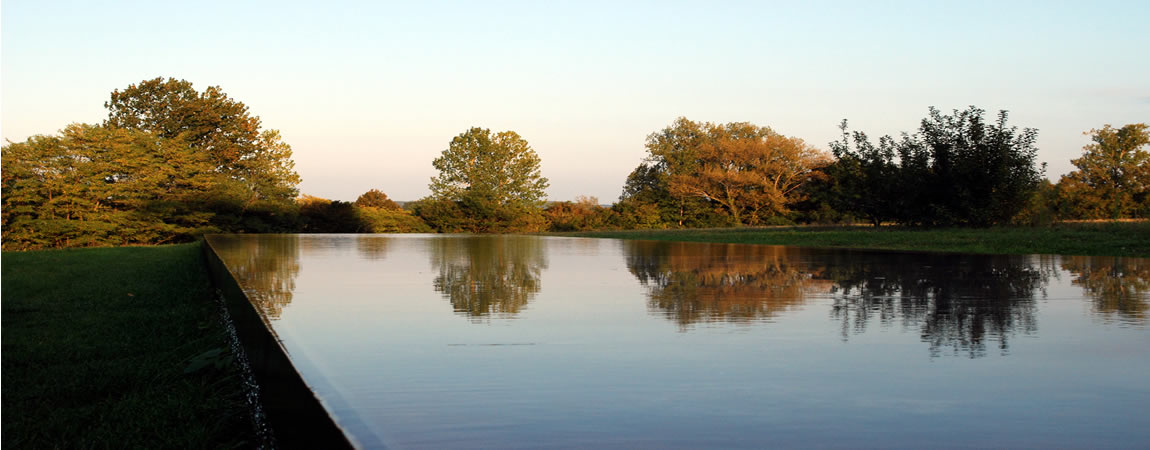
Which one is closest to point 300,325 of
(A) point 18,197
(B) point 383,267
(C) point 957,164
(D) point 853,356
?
(D) point 853,356

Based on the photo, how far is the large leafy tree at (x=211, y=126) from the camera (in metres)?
35.8

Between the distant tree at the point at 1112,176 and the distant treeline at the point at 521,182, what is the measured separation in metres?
0.06

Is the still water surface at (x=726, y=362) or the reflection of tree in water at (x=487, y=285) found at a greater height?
the reflection of tree in water at (x=487, y=285)

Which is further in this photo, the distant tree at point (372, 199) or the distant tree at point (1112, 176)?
the distant tree at point (372, 199)

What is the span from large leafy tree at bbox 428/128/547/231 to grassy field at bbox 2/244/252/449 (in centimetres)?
3126

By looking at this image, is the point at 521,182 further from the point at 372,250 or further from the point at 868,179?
the point at 372,250

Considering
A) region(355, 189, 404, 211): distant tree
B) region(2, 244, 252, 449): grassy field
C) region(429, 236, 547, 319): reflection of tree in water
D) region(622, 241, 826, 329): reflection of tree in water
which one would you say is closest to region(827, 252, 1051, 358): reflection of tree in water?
region(622, 241, 826, 329): reflection of tree in water

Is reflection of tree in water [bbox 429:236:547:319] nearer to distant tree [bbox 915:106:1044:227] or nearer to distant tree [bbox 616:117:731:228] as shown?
distant tree [bbox 915:106:1044:227]

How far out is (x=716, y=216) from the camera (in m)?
37.3

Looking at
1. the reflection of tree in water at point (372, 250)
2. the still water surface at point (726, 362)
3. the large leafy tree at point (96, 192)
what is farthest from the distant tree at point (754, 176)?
the still water surface at point (726, 362)

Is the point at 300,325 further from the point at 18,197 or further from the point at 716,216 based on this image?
the point at 716,216

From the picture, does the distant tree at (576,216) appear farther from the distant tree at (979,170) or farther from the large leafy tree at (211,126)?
the distant tree at (979,170)

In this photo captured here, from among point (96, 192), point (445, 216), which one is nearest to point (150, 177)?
point (96, 192)

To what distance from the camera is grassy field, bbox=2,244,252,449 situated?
2754 millimetres
